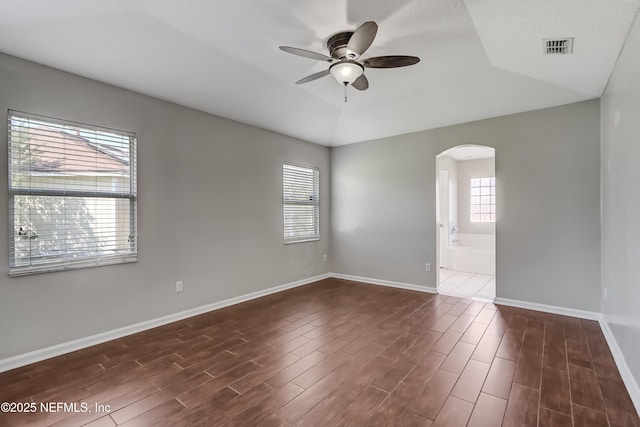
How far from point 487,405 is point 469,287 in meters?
3.33

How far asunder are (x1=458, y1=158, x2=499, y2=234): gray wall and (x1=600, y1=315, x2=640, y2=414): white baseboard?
474 centimetres

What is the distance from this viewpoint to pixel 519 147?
3.96 m

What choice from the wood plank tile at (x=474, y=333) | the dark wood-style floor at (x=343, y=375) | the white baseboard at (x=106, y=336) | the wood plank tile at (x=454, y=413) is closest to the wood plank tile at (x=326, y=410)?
the dark wood-style floor at (x=343, y=375)

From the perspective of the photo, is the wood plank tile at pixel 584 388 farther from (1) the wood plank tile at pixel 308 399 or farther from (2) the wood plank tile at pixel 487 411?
(1) the wood plank tile at pixel 308 399

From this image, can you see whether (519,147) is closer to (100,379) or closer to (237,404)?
(237,404)

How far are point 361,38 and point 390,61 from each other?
0.39m

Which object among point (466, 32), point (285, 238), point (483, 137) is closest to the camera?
point (466, 32)

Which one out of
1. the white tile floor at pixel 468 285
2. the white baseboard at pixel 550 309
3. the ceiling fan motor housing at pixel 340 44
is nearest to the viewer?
the ceiling fan motor housing at pixel 340 44

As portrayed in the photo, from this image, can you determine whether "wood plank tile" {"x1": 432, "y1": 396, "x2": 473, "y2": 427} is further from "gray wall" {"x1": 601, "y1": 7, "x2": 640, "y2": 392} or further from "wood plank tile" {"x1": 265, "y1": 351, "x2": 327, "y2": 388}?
"gray wall" {"x1": 601, "y1": 7, "x2": 640, "y2": 392}

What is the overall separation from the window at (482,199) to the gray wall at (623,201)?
181 inches

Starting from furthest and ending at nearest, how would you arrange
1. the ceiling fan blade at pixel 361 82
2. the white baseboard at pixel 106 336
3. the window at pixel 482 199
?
the window at pixel 482 199, the ceiling fan blade at pixel 361 82, the white baseboard at pixel 106 336

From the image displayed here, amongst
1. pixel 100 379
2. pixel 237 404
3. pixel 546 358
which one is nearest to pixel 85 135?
pixel 100 379

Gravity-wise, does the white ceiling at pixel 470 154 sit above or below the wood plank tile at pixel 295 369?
above

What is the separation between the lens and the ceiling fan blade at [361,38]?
6.44 ft
